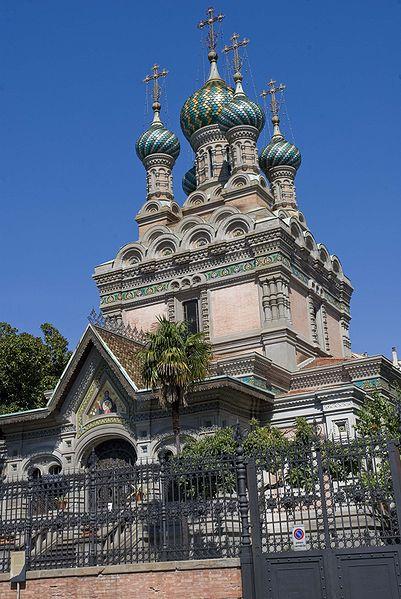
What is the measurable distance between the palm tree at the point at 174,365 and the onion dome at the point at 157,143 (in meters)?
16.7

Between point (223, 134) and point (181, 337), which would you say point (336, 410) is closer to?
point (181, 337)

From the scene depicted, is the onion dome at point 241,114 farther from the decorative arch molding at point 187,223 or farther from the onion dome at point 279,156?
the decorative arch molding at point 187,223

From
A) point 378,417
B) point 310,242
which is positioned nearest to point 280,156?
point 310,242

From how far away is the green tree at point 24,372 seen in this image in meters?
34.0

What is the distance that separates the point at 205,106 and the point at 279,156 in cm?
475

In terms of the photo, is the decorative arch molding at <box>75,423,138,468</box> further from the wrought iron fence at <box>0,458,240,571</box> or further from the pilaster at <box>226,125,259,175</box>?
the pilaster at <box>226,125,259,175</box>

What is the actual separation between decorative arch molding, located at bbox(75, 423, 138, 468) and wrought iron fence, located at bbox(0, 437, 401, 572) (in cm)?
1040

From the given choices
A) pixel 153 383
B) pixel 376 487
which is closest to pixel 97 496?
pixel 376 487

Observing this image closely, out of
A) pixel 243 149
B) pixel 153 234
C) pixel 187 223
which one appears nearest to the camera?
pixel 187 223

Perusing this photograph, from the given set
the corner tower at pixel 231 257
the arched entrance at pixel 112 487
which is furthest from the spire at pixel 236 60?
the arched entrance at pixel 112 487

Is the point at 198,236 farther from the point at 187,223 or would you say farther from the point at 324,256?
the point at 324,256

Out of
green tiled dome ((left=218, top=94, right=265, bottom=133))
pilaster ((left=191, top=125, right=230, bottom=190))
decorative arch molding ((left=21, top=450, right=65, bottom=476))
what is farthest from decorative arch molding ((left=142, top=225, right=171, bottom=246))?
decorative arch molding ((left=21, top=450, right=65, bottom=476))

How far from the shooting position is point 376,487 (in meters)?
11.8

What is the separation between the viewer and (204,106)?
1492 inches
